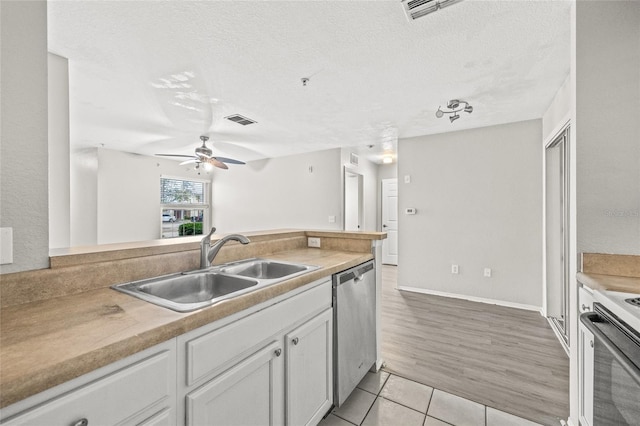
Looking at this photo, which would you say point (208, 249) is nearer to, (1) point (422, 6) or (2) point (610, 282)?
(1) point (422, 6)

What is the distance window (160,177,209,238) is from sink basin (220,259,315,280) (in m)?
5.12

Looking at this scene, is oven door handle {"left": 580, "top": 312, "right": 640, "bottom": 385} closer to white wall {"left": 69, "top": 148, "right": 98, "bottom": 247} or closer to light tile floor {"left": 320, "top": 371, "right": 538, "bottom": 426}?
light tile floor {"left": 320, "top": 371, "right": 538, "bottom": 426}

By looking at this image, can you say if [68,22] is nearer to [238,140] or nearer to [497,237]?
[238,140]

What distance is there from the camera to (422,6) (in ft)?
5.26

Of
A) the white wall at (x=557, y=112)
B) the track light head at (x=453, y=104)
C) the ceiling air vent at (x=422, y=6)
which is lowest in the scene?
the white wall at (x=557, y=112)

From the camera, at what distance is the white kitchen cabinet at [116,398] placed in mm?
606

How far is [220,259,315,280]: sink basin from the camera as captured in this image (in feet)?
5.68

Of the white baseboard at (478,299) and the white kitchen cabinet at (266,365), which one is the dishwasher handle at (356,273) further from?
the white baseboard at (478,299)

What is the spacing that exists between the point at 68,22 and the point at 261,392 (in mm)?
2366

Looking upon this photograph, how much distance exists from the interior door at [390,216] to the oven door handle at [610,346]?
5.09m

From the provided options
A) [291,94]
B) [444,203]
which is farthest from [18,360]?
[444,203]

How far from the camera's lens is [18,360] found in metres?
0.63

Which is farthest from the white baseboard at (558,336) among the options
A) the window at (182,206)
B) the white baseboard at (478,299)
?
the window at (182,206)

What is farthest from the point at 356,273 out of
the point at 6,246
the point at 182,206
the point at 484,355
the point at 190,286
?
the point at 182,206
